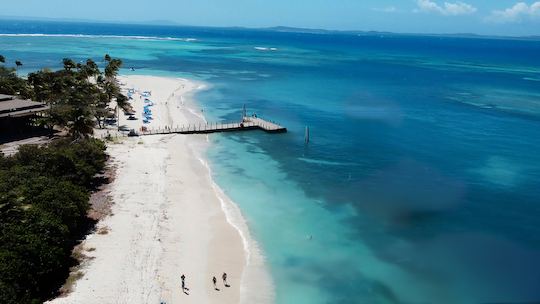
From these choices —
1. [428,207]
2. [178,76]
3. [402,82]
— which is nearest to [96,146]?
[428,207]

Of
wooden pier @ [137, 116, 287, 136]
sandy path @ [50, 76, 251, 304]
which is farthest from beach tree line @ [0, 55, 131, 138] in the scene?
wooden pier @ [137, 116, 287, 136]

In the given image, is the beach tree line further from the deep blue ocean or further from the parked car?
the deep blue ocean

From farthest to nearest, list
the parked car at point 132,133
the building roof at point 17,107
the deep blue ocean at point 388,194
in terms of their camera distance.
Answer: the parked car at point 132,133 < the building roof at point 17,107 < the deep blue ocean at point 388,194

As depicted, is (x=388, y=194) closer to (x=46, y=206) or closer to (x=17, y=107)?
(x=46, y=206)

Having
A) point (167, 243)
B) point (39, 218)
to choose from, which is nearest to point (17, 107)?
point (39, 218)

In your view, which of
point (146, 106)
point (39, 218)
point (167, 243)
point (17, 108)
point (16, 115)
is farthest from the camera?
point (146, 106)

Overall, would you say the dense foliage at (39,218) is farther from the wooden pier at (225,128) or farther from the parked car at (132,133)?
the wooden pier at (225,128)

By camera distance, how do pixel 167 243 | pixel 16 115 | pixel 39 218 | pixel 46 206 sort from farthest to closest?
pixel 16 115, pixel 167 243, pixel 46 206, pixel 39 218

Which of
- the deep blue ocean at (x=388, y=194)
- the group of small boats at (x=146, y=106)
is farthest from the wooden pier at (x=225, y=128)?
the group of small boats at (x=146, y=106)
